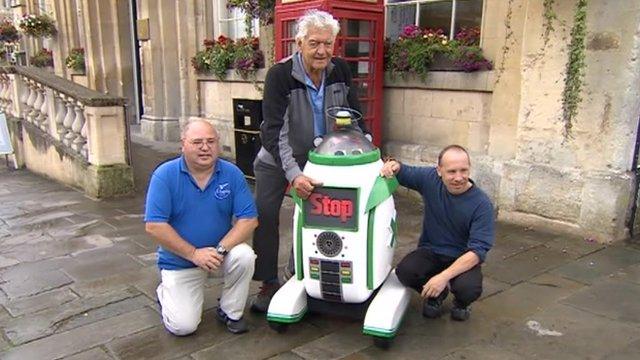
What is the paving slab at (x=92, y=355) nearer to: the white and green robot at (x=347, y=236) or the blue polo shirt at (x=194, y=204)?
the blue polo shirt at (x=194, y=204)

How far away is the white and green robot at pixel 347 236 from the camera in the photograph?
292 centimetres

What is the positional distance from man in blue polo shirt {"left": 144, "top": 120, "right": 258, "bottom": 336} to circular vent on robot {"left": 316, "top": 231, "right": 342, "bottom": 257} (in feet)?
1.61

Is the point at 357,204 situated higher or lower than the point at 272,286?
higher

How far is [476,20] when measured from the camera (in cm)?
582

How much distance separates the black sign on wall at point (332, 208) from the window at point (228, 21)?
6679 mm

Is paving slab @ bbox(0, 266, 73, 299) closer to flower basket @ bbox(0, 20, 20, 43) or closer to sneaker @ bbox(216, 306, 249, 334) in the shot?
sneaker @ bbox(216, 306, 249, 334)

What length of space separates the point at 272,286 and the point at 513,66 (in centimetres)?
320

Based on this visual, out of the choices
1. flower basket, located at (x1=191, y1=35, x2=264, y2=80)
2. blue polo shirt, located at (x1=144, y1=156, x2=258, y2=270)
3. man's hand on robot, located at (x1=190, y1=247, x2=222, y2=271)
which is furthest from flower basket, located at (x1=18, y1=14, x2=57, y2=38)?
man's hand on robot, located at (x1=190, y1=247, x2=222, y2=271)

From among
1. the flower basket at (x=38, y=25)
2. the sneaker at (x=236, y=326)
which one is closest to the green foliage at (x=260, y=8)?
the sneaker at (x=236, y=326)

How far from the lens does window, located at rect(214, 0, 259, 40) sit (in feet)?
30.2

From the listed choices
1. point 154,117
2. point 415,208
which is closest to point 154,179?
point 415,208

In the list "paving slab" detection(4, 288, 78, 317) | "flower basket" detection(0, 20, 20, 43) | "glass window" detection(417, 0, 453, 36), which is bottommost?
"paving slab" detection(4, 288, 78, 317)

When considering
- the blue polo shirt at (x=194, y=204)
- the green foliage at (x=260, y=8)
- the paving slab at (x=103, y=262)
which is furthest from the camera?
the green foliage at (x=260, y=8)

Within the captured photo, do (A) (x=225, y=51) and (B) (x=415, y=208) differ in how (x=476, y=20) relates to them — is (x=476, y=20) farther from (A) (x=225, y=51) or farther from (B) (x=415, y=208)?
(A) (x=225, y=51)
